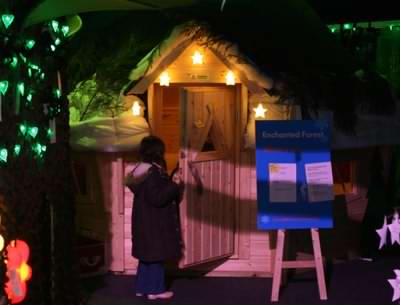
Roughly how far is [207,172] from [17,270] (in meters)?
2.84

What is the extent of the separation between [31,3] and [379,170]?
472 centimetres

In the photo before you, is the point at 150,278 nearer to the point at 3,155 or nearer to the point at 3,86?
the point at 3,155

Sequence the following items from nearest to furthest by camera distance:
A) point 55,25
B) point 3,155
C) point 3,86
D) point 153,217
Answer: point 3,86 → point 3,155 → point 55,25 → point 153,217

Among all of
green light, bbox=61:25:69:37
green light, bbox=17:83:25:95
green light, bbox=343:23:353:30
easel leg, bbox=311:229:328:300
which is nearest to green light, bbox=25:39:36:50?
green light, bbox=17:83:25:95

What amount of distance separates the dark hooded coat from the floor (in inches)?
20.2

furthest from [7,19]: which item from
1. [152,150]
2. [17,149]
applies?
[152,150]

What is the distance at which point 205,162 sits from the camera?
295 inches

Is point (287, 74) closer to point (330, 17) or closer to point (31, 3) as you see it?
point (31, 3)

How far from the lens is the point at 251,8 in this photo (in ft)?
27.4

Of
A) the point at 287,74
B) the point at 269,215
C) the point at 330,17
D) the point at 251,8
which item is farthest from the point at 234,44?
the point at 330,17

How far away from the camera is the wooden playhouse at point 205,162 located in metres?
7.30

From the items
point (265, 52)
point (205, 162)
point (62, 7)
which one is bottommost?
point (205, 162)

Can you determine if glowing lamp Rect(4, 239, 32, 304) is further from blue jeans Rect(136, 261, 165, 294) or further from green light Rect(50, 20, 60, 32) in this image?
blue jeans Rect(136, 261, 165, 294)

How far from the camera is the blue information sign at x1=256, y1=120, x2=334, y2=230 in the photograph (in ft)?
21.6
